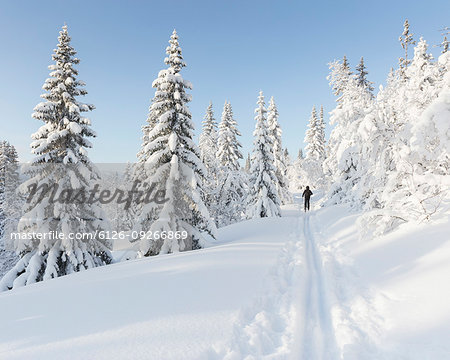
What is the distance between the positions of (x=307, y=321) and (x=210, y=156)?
74.0 ft

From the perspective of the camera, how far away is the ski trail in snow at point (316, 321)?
12.1 feet

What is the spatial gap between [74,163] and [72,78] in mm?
4441

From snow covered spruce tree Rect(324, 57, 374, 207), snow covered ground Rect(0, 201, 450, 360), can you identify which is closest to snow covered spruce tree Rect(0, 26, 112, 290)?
snow covered ground Rect(0, 201, 450, 360)

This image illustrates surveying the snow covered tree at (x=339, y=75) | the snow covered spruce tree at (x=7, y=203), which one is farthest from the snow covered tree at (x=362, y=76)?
the snow covered spruce tree at (x=7, y=203)

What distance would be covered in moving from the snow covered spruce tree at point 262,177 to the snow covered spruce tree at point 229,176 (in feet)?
7.32

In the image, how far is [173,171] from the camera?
41.4 ft

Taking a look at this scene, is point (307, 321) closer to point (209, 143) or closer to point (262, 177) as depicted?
point (262, 177)

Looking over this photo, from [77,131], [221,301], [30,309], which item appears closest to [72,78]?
[77,131]

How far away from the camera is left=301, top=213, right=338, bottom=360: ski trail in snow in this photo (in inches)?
146

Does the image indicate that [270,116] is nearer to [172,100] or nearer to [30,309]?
[172,100]

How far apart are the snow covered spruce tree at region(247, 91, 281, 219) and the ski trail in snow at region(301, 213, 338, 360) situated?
15.9 meters

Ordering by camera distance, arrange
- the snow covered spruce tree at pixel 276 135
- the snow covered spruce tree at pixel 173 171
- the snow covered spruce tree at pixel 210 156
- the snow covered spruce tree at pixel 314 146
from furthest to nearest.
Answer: the snow covered spruce tree at pixel 314 146 < the snow covered spruce tree at pixel 276 135 < the snow covered spruce tree at pixel 210 156 < the snow covered spruce tree at pixel 173 171

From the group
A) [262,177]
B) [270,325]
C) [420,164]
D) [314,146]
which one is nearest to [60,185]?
[270,325]

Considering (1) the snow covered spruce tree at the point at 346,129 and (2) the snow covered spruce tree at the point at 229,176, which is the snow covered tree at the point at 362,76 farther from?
(2) the snow covered spruce tree at the point at 229,176
